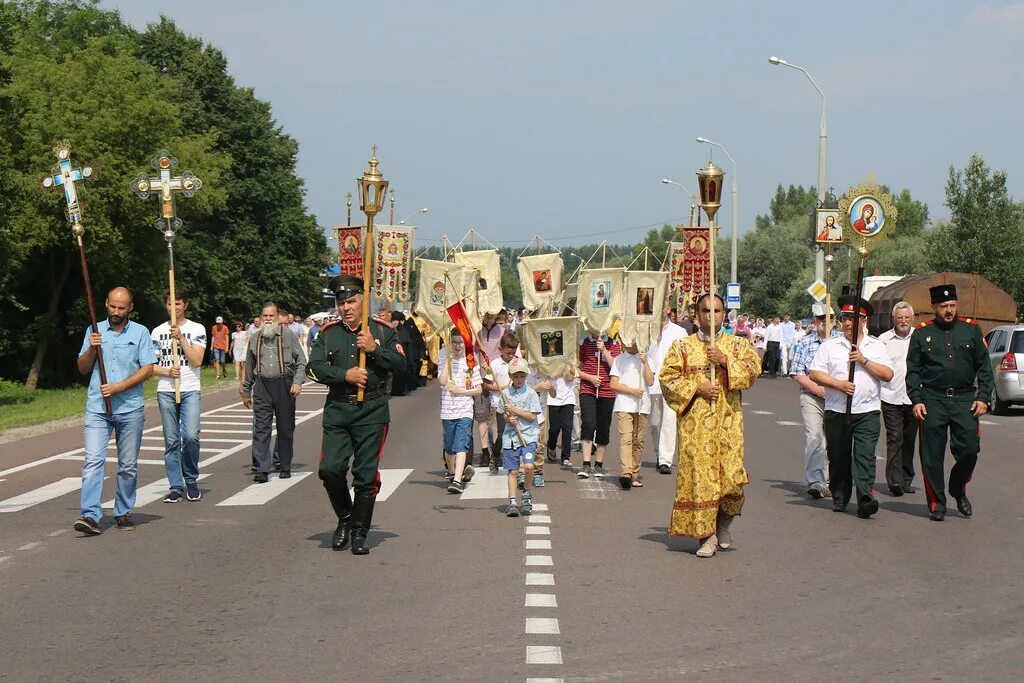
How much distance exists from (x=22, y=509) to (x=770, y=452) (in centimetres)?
978

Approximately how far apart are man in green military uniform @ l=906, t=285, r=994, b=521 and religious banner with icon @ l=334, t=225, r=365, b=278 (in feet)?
43.4

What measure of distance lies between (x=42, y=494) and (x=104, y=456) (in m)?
3.26

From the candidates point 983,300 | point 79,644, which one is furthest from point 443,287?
point 983,300

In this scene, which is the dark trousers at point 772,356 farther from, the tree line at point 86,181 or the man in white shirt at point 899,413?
the man in white shirt at point 899,413

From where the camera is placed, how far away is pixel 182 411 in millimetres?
13438

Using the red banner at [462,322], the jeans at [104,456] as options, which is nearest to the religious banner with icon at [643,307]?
the red banner at [462,322]

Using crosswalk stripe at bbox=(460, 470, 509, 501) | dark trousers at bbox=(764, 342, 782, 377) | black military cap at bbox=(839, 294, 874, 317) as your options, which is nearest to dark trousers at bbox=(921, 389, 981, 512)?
black military cap at bbox=(839, 294, 874, 317)

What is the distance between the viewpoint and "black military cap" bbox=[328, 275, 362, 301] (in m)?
10.2

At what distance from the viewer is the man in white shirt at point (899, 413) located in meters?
13.7

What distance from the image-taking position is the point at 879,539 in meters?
10.8

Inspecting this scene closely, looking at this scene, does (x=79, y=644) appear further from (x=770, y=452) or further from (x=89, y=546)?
(x=770, y=452)

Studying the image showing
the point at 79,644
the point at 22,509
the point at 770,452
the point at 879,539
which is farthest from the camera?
the point at 770,452

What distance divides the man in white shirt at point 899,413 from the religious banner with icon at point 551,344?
11.5 ft

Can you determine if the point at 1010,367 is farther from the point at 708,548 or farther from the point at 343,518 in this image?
the point at 343,518
